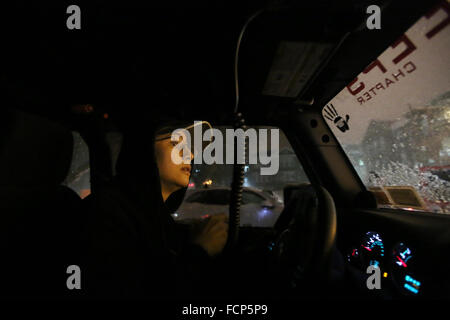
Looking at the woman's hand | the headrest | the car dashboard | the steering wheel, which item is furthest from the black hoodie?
the car dashboard

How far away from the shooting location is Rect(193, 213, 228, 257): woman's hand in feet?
4.66

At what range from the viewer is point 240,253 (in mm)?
1854

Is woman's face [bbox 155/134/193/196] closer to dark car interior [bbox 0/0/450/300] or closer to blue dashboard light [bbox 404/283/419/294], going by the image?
dark car interior [bbox 0/0/450/300]

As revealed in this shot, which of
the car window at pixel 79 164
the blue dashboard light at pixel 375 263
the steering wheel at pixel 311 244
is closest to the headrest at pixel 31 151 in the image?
the steering wheel at pixel 311 244

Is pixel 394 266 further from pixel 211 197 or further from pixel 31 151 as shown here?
pixel 211 197

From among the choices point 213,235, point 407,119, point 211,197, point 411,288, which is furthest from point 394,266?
point 211,197

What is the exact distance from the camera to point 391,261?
121 centimetres

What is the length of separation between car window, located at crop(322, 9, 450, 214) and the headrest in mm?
2210

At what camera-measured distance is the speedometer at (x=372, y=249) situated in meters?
1.29

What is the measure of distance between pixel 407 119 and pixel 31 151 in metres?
2.36

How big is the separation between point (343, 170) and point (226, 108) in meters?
1.44
